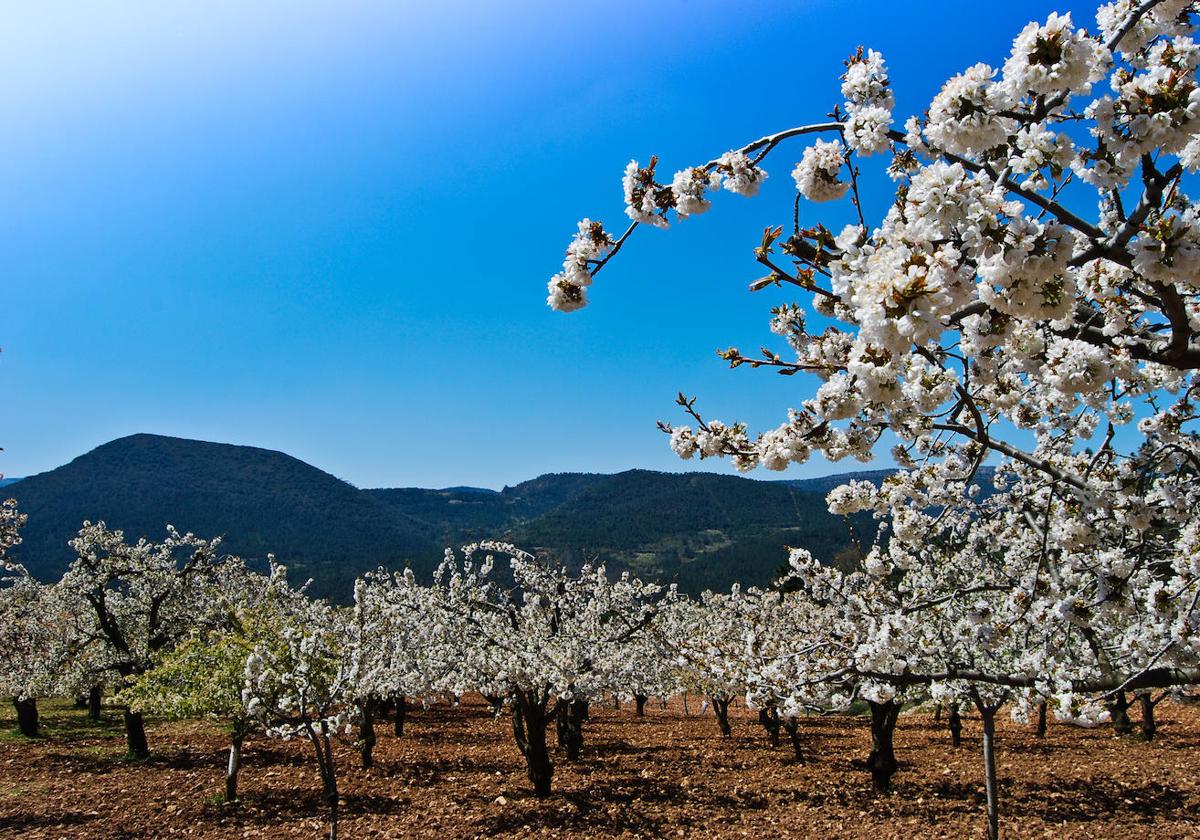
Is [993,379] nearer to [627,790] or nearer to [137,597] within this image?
[627,790]

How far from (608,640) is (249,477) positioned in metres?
213

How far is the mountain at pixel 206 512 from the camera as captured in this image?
146625 millimetres

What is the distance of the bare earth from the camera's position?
10.8 meters

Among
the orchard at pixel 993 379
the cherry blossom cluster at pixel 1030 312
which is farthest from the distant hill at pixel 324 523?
the cherry blossom cluster at pixel 1030 312

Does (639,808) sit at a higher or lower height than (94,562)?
lower

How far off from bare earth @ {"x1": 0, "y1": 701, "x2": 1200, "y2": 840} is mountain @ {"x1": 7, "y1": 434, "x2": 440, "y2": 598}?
370 ft

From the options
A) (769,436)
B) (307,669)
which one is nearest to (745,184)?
(769,436)

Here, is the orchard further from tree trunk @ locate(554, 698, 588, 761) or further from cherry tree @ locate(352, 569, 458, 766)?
tree trunk @ locate(554, 698, 588, 761)

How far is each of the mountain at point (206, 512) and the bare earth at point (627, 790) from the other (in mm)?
112681

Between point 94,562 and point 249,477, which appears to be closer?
point 94,562

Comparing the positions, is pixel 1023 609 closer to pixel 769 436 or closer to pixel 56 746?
pixel 769 436

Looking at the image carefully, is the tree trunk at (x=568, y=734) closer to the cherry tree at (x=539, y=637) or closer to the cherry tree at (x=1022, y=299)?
the cherry tree at (x=539, y=637)

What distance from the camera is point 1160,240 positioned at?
2271mm

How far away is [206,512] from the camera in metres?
174
